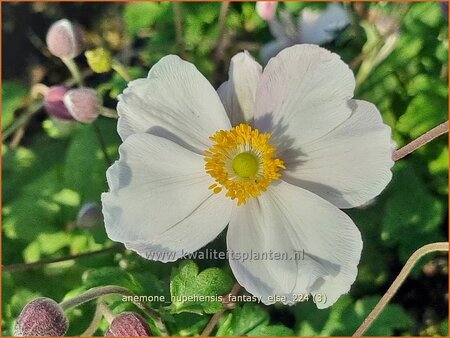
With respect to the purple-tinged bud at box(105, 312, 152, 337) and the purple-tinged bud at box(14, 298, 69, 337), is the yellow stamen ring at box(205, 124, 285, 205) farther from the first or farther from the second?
the purple-tinged bud at box(14, 298, 69, 337)

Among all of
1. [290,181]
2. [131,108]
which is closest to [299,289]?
[290,181]

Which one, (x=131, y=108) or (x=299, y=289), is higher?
(x=131, y=108)

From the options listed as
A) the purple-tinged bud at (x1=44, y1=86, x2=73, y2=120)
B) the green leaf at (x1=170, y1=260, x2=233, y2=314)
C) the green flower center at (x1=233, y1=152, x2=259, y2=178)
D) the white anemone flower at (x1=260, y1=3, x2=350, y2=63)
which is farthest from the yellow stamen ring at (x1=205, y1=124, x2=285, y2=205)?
the white anemone flower at (x1=260, y1=3, x2=350, y2=63)

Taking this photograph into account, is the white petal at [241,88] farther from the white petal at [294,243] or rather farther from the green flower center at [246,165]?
the white petal at [294,243]

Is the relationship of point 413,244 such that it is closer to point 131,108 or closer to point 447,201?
point 447,201

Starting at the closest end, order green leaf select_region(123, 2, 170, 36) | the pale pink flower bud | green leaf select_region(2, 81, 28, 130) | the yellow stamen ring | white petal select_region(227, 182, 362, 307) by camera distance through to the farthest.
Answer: white petal select_region(227, 182, 362, 307) < the yellow stamen ring < the pale pink flower bud < green leaf select_region(2, 81, 28, 130) < green leaf select_region(123, 2, 170, 36)

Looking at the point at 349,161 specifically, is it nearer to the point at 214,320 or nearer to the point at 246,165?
the point at 246,165

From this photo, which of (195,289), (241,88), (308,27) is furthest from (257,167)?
(308,27)
